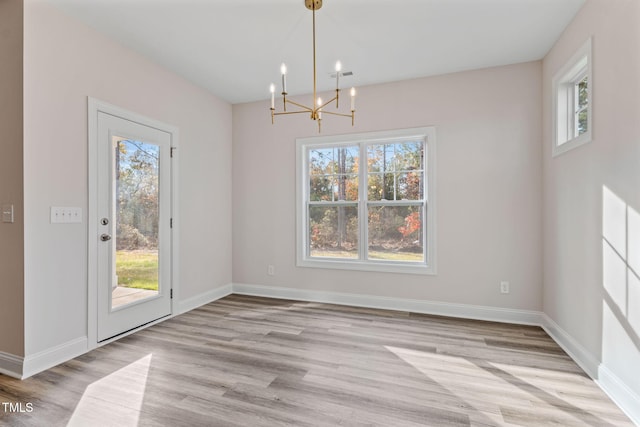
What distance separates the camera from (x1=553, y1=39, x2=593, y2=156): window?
2694 millimetres

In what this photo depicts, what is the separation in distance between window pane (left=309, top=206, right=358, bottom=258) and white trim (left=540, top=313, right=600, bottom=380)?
214 centimetres

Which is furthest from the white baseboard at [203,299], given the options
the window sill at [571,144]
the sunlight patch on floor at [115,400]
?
the window sill at [571,144]

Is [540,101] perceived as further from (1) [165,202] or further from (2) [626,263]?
(1) [165,202]

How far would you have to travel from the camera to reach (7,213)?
2.37m

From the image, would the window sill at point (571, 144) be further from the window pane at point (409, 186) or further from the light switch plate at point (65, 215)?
the light switch plate at point (65, 215)

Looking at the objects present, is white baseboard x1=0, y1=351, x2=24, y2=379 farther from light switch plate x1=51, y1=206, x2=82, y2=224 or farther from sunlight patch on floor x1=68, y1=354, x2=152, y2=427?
light switch plate x1=51, y1=206, x2=82, y2=224

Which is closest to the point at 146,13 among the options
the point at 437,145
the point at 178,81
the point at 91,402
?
the point at 178,81

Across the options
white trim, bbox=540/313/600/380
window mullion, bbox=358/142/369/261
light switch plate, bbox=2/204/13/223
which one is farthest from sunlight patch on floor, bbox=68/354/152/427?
white trim, bbox=540/313/600/380

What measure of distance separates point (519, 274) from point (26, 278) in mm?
4437

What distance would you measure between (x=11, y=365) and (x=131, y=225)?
53.7 inches

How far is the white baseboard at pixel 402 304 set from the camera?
347 centimetres

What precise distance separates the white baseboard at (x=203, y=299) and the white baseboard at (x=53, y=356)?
1095 mm

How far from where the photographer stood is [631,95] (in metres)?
1.93

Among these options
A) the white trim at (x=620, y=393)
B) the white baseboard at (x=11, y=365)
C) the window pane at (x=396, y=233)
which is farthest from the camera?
the window pane at (x=396, y=233)
